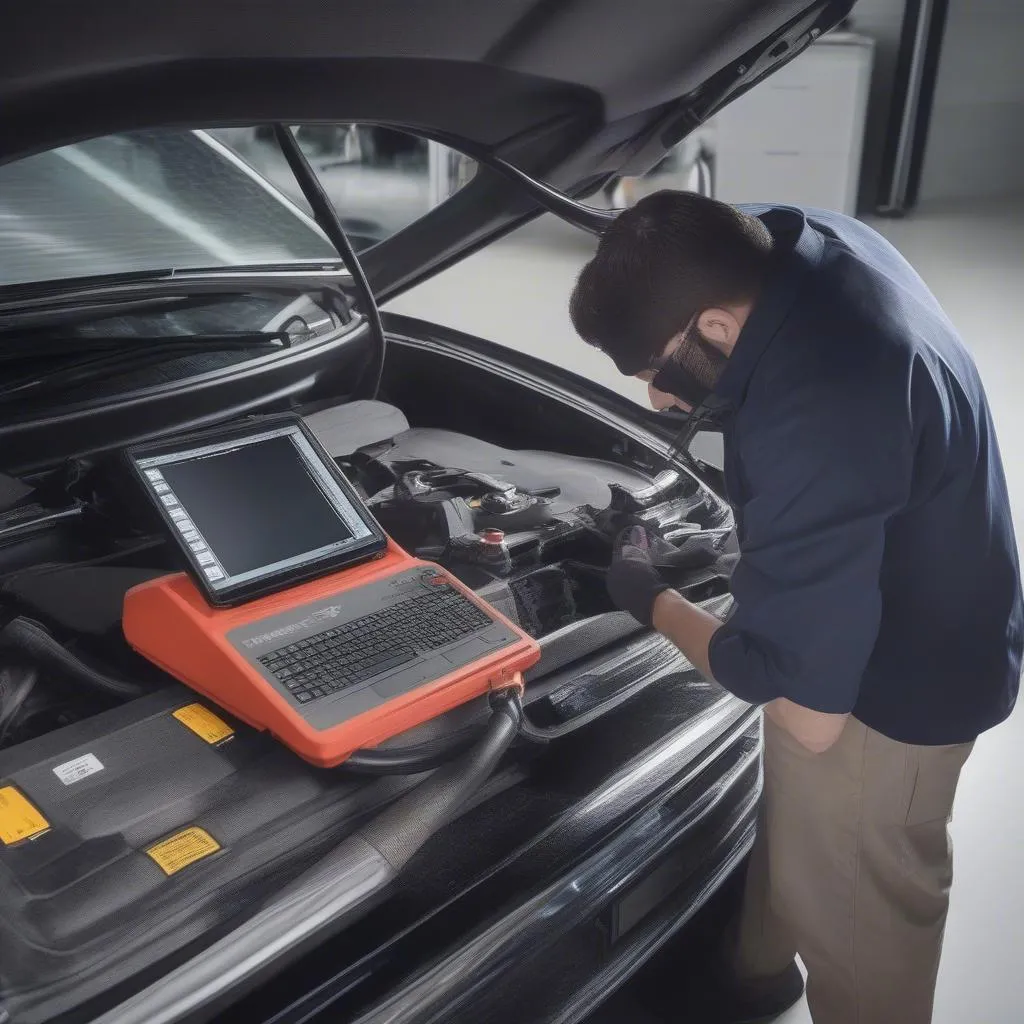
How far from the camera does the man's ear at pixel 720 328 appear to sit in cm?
112

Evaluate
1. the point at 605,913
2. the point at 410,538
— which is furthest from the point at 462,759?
the point at 410,538

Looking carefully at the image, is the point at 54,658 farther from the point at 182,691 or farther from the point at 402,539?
the point at 402,539

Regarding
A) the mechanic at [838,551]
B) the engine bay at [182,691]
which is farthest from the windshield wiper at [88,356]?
the mechanic at [838,551]

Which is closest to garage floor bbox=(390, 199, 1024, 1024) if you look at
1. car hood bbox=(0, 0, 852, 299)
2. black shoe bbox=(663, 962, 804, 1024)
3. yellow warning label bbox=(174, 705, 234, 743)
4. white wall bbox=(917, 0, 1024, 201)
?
black shoe bbox=(663, 962, 804, 1024)

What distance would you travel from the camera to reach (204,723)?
3.40 ft

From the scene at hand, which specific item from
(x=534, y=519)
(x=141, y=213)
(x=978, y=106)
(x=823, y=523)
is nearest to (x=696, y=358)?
(x=823, y=523)

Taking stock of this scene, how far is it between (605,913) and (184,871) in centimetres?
44

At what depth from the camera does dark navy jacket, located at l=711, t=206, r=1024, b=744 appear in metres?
1.01

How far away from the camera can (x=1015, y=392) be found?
4.00 metres

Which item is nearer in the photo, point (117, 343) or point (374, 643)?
point (374, 643)

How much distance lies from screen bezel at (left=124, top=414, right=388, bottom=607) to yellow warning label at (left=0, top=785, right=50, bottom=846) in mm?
258

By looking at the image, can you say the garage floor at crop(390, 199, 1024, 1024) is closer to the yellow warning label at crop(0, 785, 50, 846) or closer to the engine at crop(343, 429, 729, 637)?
the engine at crop(343, 429, 729, 637)

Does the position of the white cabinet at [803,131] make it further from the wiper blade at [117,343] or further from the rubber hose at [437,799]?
the rubber hose at [437,799]

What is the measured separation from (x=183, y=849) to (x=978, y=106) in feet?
24.0
